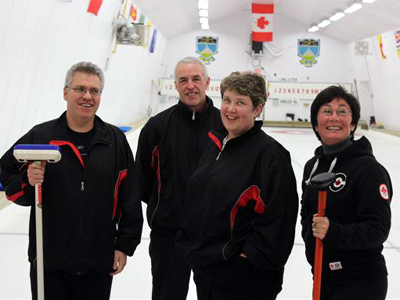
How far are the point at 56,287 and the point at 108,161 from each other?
1.74 ft

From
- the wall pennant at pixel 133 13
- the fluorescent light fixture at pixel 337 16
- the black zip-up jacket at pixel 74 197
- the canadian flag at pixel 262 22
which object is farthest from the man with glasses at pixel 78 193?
the canadian flag at pixel 262 22

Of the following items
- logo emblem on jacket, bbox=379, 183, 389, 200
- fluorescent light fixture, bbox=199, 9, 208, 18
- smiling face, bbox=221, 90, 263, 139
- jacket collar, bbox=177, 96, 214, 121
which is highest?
fluorescent light fixture, bbox=199, 9, 208, 18

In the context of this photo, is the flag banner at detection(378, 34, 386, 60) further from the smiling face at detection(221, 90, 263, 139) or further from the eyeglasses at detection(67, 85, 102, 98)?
the eyeglasses at detection(67, 85, 102, 98)

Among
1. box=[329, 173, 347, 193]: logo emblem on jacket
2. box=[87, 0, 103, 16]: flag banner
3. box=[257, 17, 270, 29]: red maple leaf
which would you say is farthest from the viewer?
box=[257, 17, 270, 29]: red maple leaf

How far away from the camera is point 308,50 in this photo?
51.9 feet

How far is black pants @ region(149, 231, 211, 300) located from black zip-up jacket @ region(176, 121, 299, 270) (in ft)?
1.52

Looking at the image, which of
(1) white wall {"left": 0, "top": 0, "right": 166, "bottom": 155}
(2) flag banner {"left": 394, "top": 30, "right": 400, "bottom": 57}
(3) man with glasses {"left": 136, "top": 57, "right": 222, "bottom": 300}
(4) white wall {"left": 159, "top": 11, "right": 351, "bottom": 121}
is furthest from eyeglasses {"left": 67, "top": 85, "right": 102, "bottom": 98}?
(4) white wall {"left": 159, "top": 11, "right": 351, "bottom": 121}

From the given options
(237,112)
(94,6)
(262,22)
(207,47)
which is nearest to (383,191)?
(237,112)

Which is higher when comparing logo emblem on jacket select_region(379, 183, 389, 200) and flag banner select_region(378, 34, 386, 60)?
flag banner select_region(378, 34, 386, 60)

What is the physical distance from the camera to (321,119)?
5.86 feet

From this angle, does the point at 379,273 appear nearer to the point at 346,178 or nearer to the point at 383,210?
the point at 383,210

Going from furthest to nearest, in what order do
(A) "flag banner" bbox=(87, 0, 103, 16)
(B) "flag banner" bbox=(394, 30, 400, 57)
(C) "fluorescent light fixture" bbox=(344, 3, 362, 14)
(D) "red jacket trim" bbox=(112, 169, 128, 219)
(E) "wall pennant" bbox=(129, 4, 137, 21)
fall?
(B) "flag banner" bbox=(394, 30, 400, 57) < (C) "fluorescent light fixture" bbox=(344, 3, 362, 14) < (E) "wall pennant" bbox=(129, 4, 137, 21) < (A) "flag banner" bbox=(87, 0, 103, 16) < (D) "red jacket trim" bbox=(112, 169, 128, 219)

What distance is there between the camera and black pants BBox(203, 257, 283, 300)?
1589mm

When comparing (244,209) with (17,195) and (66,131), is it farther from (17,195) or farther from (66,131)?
(17,195)
